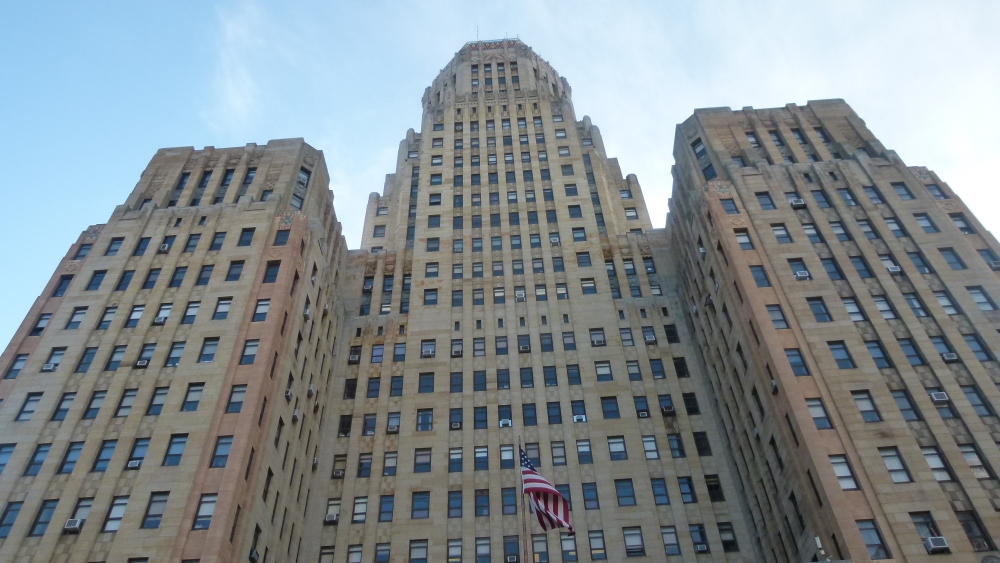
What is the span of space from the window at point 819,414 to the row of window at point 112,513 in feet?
101

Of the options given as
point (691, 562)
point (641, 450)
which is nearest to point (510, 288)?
point (641, 450)

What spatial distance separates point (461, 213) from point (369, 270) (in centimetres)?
1077

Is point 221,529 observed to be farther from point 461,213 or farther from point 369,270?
point 461,213

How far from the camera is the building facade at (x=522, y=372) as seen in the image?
121ft

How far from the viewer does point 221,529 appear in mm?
35156

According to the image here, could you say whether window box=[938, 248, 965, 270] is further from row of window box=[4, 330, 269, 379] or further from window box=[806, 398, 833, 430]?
row of window box=[4, 330, 269, 379]

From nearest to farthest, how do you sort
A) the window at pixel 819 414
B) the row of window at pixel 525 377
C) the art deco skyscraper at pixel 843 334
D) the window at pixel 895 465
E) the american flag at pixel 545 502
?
the american flag at pixel 545 502 < the art deco skyscraper at pixel 843 334 < the window at pixel 895 465 < the window at pixel 819 414 < the row of window at pixel 525 377

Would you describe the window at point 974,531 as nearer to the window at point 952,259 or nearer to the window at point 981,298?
the window at point 981,298

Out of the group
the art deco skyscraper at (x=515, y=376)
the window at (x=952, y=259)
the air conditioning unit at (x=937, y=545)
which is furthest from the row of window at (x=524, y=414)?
the air conditioning unit at (x=937, y=545)

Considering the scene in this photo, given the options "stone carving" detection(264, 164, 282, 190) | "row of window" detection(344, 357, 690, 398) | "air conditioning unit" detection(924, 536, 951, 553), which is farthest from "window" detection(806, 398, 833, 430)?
"stone carving" detection(264, 164, 282, 190)

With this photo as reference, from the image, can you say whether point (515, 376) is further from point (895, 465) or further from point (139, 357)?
point (895, 465)

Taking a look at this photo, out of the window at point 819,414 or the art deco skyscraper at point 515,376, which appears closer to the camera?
the window at point 819,414

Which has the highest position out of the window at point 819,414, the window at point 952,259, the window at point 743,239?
the window at point 743,239

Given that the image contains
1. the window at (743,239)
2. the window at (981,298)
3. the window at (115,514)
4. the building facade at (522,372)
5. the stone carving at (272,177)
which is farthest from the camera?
the stone carving at (272,177)
